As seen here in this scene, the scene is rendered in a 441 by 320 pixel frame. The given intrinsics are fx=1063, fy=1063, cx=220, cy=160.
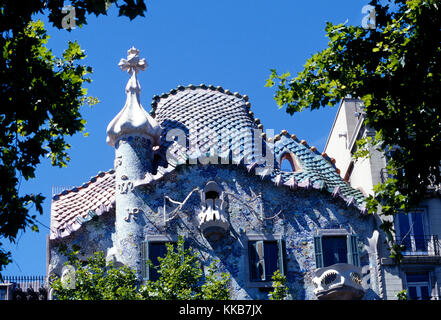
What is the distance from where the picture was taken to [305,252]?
3159 cm

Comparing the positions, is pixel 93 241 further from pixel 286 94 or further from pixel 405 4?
pixel 405 4

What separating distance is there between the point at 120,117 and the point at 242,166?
13.3 feet

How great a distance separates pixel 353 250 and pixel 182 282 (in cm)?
571

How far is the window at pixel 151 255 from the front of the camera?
3063cm

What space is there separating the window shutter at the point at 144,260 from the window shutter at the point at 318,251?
196 inches

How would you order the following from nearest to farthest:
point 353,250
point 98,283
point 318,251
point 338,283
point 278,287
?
point 98,283, point 278,287, point 338,283, point 318,251, point 353,250

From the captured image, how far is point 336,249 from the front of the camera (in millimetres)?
31656

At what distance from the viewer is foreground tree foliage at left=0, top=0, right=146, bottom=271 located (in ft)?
61.1

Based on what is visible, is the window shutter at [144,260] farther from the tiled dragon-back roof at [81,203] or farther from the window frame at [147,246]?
the tiled dragon-back roof at [81,203]

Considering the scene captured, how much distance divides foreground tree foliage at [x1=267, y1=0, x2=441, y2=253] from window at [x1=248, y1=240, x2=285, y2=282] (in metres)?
9.06

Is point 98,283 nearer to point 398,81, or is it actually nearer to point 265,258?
point 265,258

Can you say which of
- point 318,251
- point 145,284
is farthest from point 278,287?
point 145,284

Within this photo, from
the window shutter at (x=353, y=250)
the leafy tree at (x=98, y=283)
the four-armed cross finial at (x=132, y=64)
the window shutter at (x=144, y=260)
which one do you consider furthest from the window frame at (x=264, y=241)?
the four-armed cross finial at (x=132, y=64)
